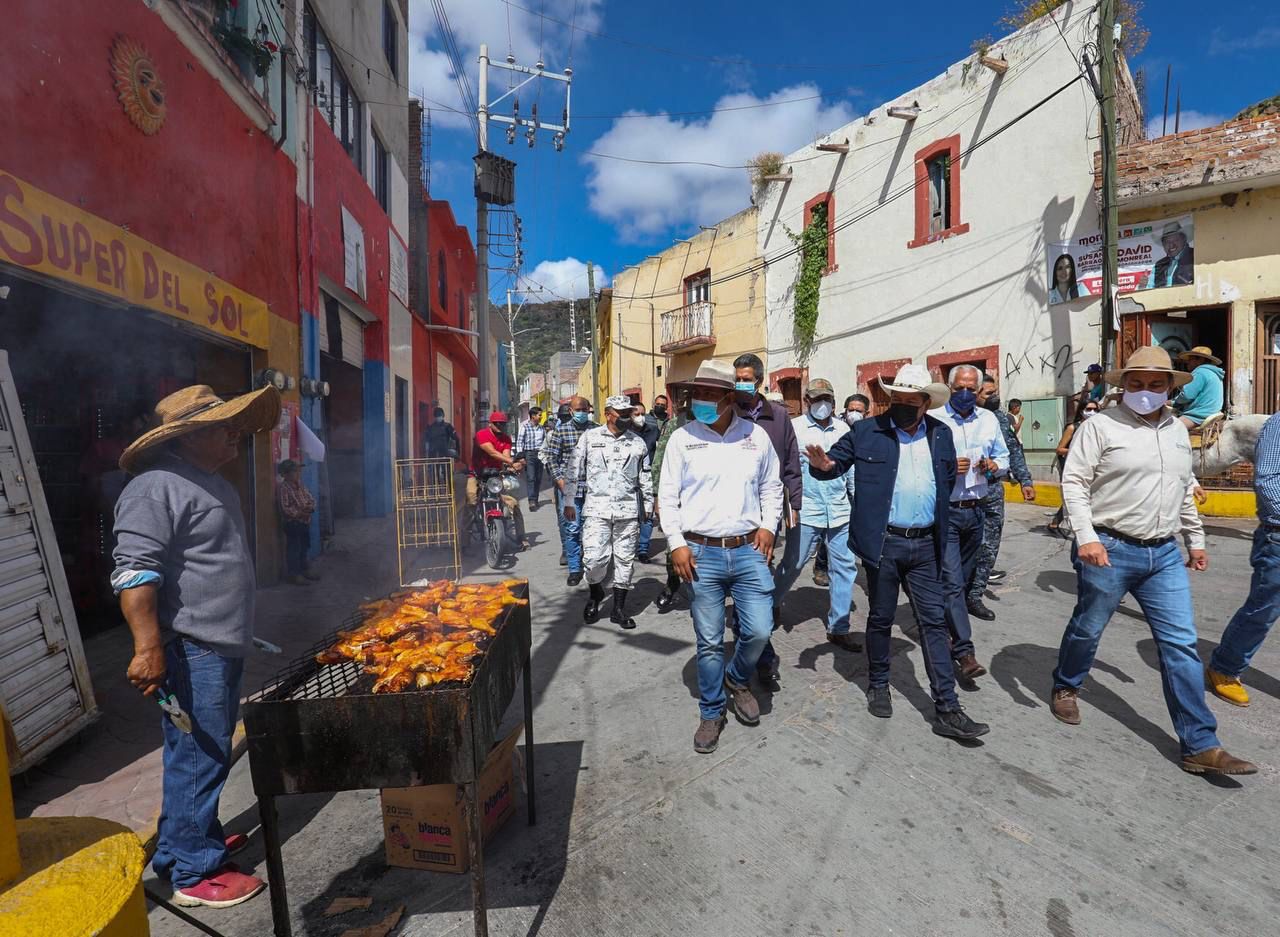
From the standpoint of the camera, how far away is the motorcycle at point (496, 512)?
7.97 m

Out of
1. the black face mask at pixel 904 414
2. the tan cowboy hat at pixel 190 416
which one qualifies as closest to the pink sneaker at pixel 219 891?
the tan cowboy hat at pixel 190 416

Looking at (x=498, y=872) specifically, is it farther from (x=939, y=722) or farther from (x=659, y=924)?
(x=939, y=722)

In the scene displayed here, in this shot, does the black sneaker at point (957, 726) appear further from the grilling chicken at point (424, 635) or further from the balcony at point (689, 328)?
the balcony at point (689, 328)

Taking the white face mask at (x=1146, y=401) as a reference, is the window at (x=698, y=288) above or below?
above

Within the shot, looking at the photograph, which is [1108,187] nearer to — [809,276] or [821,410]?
[809,276]

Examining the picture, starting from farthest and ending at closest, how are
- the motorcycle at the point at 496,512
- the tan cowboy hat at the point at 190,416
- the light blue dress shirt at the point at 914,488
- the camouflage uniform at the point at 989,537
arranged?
1. the motorcycle at the point at 496,512
2. the camouflage uniform at the point at 989,537
3. the light blue dress shirt at the point at 914,488
4. the tan cowboy hat at the point at 190,416

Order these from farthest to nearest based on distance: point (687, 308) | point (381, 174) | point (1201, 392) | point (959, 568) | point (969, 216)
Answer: point (687, 308), point (969, 216), point (381, 174), point (1201, 392), point (959, 568)

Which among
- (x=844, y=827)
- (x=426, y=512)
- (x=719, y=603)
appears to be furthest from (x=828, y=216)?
(x=844, y=827)

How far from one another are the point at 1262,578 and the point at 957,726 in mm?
1842

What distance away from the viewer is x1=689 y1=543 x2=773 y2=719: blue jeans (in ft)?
11.5

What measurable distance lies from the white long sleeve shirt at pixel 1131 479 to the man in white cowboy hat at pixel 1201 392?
6.13 feet

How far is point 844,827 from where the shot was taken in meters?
2.76

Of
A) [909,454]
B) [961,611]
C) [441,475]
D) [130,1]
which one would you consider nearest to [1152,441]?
[909,454]

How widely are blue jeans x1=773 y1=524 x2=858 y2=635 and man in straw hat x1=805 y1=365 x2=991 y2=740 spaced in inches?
39.9
